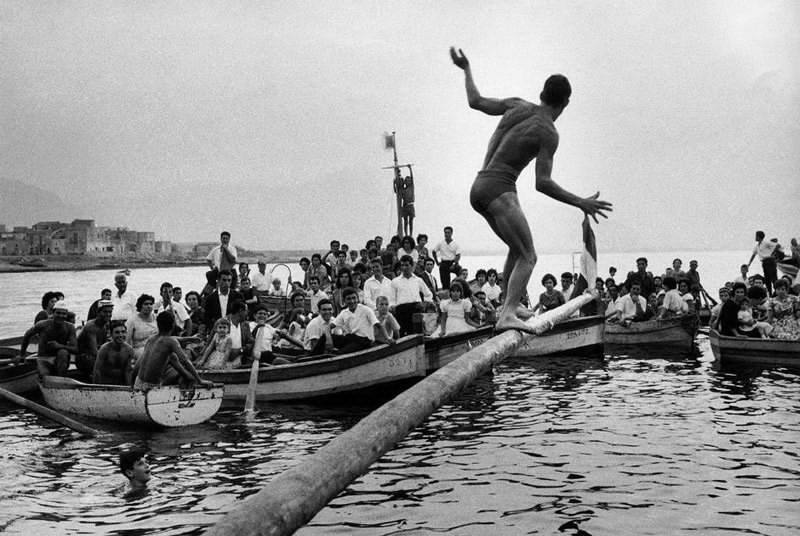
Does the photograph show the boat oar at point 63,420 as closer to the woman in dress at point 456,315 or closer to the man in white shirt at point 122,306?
the man in white shirt at point 122,306

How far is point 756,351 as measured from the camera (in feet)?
57.3

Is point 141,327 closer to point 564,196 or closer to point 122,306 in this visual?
point 122,306

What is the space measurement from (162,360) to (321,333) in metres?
3.53

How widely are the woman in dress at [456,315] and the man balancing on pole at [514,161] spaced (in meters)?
9.85

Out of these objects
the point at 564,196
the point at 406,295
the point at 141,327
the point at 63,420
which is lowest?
the point at 63,420

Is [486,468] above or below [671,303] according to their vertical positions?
below

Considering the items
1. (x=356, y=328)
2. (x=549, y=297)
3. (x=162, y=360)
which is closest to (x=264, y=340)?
(x=356, y=328)

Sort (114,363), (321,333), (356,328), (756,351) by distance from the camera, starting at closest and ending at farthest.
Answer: (114,363), (356,328), (321,333), (756,351)

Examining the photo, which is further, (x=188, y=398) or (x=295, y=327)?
(x=295, y=327)

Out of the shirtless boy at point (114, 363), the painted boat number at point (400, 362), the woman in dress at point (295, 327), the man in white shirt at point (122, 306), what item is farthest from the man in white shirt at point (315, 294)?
the shirtless boy at point (114, 363)

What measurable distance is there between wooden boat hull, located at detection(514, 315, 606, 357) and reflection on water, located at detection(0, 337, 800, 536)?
3518mm

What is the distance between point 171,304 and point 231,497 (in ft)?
→ 30.3

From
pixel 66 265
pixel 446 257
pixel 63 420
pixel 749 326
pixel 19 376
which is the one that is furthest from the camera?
pixel 66 265

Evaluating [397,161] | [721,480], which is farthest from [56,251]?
[721,480]
